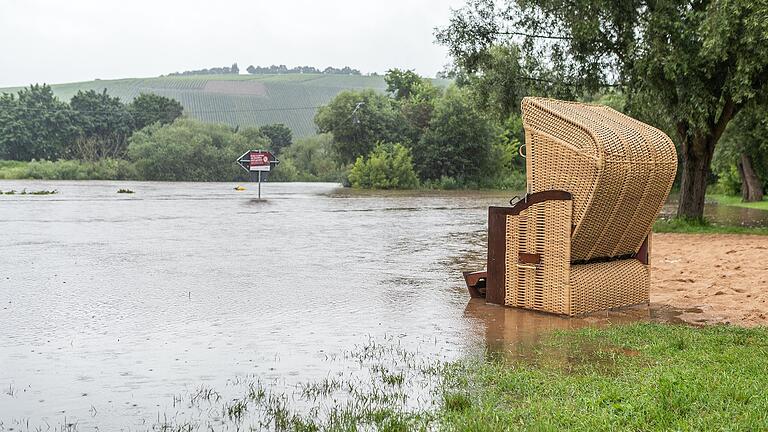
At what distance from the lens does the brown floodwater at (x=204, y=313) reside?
19.7 feet

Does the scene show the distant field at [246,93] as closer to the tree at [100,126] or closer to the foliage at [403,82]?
the tree at [100,126]

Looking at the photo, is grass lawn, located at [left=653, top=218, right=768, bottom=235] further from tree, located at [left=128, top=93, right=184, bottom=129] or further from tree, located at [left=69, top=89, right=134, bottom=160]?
tree, located at [left=128, top=93, right=184, bottom=129]

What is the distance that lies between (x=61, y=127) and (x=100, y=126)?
14.5ft

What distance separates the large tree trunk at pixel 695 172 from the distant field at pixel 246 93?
108 m

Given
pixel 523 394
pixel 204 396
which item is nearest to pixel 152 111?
pixel 204 396

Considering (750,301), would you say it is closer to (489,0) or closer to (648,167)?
→ (648,167)

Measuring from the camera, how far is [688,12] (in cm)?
1955

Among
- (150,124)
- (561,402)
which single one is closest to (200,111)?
(150,124)

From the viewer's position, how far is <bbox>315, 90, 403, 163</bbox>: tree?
6938 cm

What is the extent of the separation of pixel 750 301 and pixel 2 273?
398 inches

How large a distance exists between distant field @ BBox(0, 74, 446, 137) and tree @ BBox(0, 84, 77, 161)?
37101 mm

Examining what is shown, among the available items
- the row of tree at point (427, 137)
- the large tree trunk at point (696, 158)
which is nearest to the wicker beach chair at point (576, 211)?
the large tree trunk at point (696, 158)

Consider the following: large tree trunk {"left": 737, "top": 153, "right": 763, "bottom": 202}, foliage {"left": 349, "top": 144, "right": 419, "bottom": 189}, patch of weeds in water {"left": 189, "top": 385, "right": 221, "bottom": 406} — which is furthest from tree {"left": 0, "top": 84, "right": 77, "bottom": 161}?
patch of weeds in water {"left": 189, "top": 385, "right": 221, "bottom": 406}

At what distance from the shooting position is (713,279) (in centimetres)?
1196
